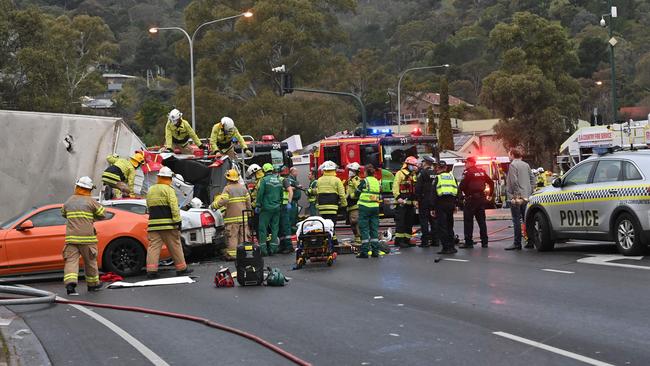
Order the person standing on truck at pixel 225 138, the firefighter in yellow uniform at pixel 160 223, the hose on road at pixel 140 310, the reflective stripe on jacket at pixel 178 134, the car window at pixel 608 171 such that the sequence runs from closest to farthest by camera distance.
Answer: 1. the hose on road at pixel 140 310
2. the car window at pixel 608 171
3. the firefighter in yellow uniform at pixel 160 223
4. the reflective stripe on jacket at pixel 178 134
5. the person standing on truck at pixel 225 138

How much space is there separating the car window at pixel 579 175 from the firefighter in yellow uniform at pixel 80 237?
7754mm

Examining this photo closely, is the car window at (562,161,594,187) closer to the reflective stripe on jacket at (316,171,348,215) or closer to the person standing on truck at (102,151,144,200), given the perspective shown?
the reflective stripe on jacket at (316,171,348,215)

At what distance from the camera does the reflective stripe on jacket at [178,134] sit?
19.4 m

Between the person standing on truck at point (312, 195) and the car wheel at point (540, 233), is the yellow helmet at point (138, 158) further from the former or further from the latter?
the car wheel at point (540, 233)

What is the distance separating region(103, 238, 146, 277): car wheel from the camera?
50.3 ft

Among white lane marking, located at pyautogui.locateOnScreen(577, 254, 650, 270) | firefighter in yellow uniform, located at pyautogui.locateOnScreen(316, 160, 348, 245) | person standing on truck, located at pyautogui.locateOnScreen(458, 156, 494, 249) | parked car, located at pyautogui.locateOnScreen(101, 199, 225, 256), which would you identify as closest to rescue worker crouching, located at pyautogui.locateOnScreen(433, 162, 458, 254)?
Answer: person standing on truck, located at pyautogui.locateOnScreen(458, 156, 494, 249)

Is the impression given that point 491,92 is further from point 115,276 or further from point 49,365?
point 49,365

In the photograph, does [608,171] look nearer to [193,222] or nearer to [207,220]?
[207,220]

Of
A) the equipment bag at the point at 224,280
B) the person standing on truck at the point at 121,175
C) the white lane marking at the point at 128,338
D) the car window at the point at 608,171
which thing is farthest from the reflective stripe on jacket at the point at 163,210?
the car window at the point at 608,171

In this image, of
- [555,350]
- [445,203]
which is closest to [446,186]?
[445,203]

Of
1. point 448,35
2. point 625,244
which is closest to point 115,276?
point 625,244

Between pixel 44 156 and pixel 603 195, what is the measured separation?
1083 centimetres

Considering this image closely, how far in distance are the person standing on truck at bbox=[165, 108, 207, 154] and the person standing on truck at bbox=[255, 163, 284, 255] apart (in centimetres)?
246

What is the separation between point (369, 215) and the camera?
16.5 meters
